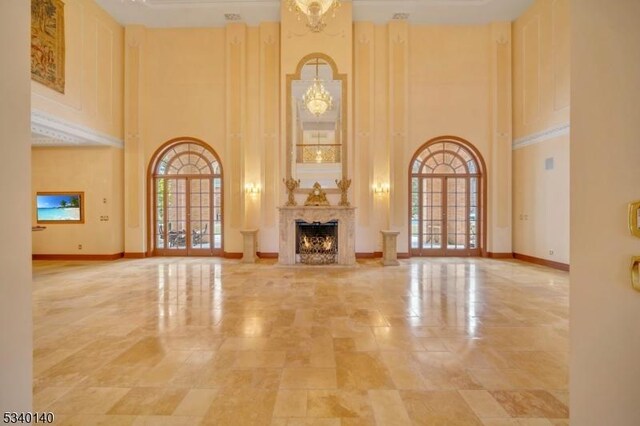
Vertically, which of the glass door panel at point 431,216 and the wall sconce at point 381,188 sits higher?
the wall sconce at point 381,188

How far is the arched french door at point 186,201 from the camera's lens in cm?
1056

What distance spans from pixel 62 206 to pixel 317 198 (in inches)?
294

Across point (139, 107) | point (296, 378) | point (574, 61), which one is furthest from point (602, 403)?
point (139, 107)

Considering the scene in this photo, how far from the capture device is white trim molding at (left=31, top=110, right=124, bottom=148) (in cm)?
745

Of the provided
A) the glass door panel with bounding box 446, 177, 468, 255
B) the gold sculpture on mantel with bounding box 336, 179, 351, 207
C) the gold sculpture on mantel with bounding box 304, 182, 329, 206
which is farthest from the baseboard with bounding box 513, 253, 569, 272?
the gold sculpture on mantel with bounding box 304, 182, 329, 206

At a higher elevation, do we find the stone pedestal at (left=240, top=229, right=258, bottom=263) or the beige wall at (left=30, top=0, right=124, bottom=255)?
the beige wall at (left=30, top=0, right=124, bottom=255)

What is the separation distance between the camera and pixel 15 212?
1.27 metres

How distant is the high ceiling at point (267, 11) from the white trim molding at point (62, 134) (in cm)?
366

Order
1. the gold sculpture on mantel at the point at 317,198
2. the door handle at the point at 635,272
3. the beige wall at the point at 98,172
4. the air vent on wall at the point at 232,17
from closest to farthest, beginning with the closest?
the door handle at the point at 635,272 < the gold sculpture on mantel at the point at 317,198 < the beige wall at the point at 98,172 < the air vent on wall at the point at 232,17

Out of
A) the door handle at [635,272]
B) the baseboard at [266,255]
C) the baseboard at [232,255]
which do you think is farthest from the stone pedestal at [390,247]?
the door handle at [635,272]

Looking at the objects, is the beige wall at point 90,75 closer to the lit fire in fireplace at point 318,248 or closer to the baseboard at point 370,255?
the lit fire in fireplace at point 318,248

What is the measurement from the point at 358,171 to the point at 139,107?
22.7 feet

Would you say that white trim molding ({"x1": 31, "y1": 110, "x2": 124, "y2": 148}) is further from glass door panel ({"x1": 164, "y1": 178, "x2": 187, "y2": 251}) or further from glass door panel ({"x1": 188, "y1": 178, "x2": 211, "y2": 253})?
glass door panel ({"x1": 188, "y1": 178, "x2": 211, "y2": 253})

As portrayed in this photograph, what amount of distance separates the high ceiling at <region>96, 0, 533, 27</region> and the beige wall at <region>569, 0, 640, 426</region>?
9.64 m
